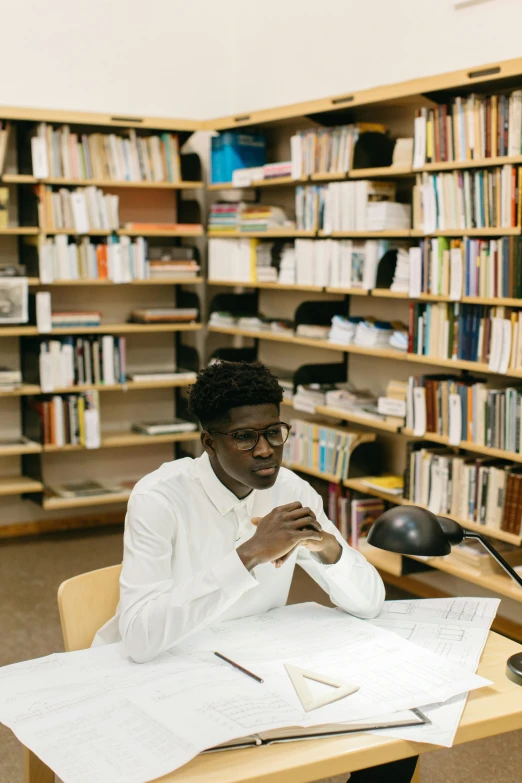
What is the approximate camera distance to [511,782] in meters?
2.79

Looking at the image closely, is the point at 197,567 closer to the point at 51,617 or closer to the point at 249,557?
the point at 249,557

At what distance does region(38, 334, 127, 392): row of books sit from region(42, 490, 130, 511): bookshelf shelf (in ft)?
2.09

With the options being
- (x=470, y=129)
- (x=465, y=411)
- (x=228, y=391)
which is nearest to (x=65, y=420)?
(x=465, y=411)

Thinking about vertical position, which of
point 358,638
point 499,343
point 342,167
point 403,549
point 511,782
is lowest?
point 511,782

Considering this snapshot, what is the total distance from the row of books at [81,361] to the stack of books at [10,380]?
130 millimetres

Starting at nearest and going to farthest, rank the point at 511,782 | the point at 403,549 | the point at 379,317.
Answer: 1. the point at 403,549
2. the point at 511,782
3. the point at 379,317

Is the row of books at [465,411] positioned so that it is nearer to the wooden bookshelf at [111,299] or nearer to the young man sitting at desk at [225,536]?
the young man sitting at desk at [225,536]

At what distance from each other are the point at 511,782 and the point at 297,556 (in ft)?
4.24

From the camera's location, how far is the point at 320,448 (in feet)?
15.6

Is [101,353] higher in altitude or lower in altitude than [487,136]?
lower

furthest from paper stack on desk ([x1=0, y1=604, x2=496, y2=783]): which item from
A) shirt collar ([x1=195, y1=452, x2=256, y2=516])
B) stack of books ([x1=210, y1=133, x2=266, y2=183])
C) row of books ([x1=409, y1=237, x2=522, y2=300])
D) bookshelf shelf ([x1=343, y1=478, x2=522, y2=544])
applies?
stack of books ([x1=210, y1=133, x2=266, y2=183])

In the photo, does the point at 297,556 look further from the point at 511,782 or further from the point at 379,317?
the point at 379,317

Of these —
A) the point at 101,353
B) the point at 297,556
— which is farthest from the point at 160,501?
the point at 101,353

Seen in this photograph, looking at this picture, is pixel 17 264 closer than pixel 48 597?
No
